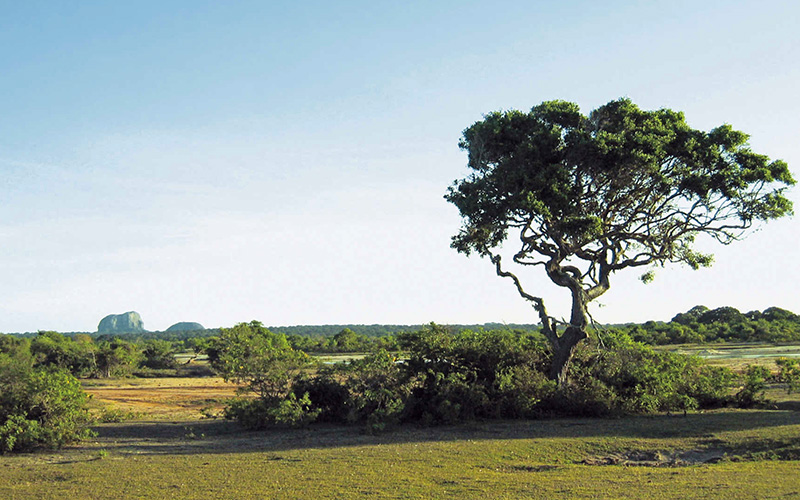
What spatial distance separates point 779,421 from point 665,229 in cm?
741

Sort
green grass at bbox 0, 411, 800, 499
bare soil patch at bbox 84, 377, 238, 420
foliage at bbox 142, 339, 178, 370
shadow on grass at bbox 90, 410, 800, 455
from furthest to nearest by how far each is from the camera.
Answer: foliage at bbox 142, 339, 178, 370 < bare soil patch at bbox 84, 377, 238, 420 < shadow on grass at bbox 90, 410, 800, 455 < green grass at bbox 0, 411, 800, 499

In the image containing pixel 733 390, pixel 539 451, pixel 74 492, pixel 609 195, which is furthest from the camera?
pixel 733 390

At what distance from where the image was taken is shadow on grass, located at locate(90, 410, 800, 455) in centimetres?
1531

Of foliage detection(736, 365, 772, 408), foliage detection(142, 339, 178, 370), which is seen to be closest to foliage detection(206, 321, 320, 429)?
foliage detection(736, 365, 772, 408)

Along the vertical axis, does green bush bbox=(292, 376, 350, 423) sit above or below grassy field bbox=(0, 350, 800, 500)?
above

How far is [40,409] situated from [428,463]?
422 inches

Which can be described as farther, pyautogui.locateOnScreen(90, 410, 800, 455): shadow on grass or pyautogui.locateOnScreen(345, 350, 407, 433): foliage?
pyautogui.locateOnScreen(345, 350, 407, 433): foliage

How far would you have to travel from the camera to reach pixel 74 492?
10.4 metres

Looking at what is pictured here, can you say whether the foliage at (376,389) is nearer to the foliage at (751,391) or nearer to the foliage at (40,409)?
the foliage at (40,409)

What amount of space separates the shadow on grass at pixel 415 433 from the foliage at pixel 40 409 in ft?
3.44

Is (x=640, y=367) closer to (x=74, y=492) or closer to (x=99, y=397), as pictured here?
(x=74, y=492)

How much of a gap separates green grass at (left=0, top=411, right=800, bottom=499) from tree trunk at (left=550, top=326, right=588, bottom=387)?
8.03 feet

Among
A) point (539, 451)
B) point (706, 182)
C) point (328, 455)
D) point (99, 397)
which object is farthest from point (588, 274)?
point (99, 397)

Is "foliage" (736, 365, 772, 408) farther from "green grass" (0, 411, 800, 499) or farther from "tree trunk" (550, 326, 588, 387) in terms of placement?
"tree trunk" (550, 326, 588, 387)
